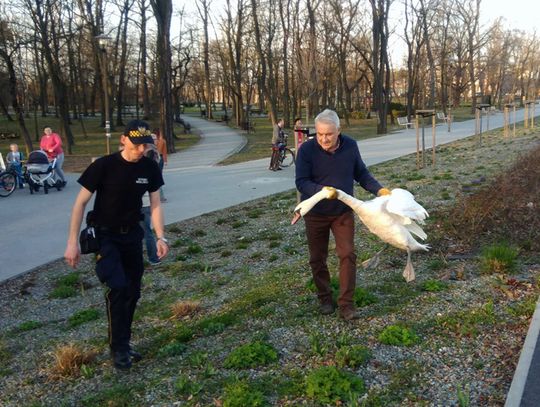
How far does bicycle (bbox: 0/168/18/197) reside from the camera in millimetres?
13453

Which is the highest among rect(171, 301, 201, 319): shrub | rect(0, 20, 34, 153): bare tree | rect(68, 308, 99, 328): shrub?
rect(0, 20, 34, 153): bare tree

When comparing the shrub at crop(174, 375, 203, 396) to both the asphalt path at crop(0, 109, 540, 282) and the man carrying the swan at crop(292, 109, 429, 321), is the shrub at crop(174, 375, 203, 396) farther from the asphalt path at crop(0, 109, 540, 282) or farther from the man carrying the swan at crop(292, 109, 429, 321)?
the asphalt path at crop(0, 109, 540, 282)

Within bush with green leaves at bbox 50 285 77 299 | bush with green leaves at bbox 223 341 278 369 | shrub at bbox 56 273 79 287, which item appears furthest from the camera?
shrub at bbox 56 273 79 287

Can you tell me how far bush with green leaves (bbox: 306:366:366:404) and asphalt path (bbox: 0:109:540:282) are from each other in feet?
16.6

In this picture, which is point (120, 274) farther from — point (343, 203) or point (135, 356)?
point (343, 203)

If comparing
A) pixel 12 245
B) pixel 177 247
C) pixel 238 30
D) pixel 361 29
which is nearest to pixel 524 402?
pixel 177 247

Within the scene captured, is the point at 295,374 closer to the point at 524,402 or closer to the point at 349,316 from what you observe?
the point at 349,316

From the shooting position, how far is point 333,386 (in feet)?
11.6

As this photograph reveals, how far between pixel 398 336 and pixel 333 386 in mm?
926

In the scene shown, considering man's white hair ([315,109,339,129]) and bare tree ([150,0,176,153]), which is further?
bare tree ([150,0,176,153])

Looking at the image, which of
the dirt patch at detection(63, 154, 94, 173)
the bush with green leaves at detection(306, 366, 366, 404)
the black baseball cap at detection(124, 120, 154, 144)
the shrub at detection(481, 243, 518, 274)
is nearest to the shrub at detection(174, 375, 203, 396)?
the bush with green leaves at detection(306, 366, 366, 404)

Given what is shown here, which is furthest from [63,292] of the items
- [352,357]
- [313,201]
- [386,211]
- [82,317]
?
[386,211]

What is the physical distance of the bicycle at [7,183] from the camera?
13.5 m

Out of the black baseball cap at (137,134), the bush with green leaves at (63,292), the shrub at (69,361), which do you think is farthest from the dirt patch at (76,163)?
the black baseball cap at (137,134)
